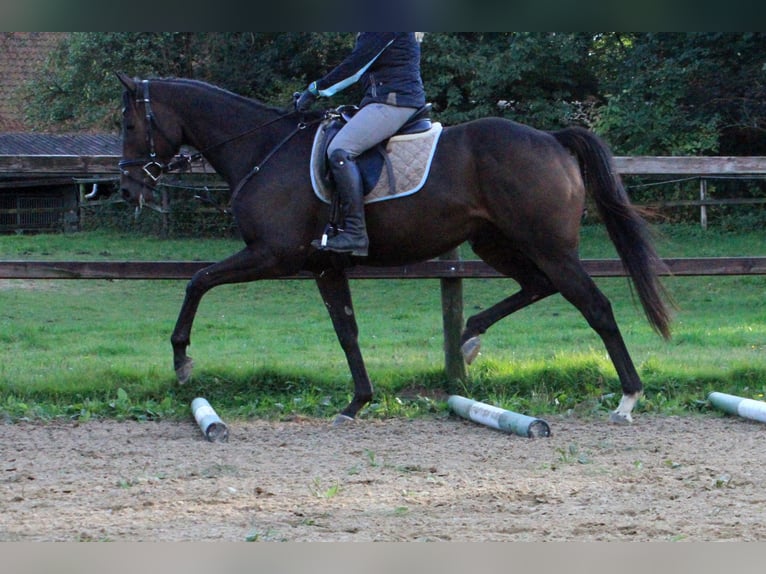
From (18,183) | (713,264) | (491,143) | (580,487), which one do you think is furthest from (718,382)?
(18,183)

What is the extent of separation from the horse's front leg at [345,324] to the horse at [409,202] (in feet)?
0.03

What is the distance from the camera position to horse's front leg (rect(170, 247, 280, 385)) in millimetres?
6535

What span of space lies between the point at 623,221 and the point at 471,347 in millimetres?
1368

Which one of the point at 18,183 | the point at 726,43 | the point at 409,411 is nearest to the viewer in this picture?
the point at 409,411

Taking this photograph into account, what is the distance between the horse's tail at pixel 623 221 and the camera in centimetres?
680

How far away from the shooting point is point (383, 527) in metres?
3.93

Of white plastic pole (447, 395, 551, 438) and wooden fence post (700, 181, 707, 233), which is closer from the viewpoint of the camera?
white plastic pole (447, 395, 551, 438)

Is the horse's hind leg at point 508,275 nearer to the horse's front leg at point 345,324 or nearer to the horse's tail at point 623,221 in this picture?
the horse's tail at point 623,221

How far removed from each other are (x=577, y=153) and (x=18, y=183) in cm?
2162

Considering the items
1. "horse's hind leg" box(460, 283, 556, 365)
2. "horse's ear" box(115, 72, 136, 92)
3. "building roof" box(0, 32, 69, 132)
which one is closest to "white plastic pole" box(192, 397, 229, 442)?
"horse's hind leg" box(460, 283, 556, 365)

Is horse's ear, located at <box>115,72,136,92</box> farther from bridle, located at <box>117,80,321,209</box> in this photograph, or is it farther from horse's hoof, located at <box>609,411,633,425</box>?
horse's hoof, located at <box>609,411,633,425</box>

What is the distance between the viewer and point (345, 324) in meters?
7.08

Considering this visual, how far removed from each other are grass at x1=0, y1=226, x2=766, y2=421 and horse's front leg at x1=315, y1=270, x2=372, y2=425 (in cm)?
22

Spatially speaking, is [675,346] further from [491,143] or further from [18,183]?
[18,183]
